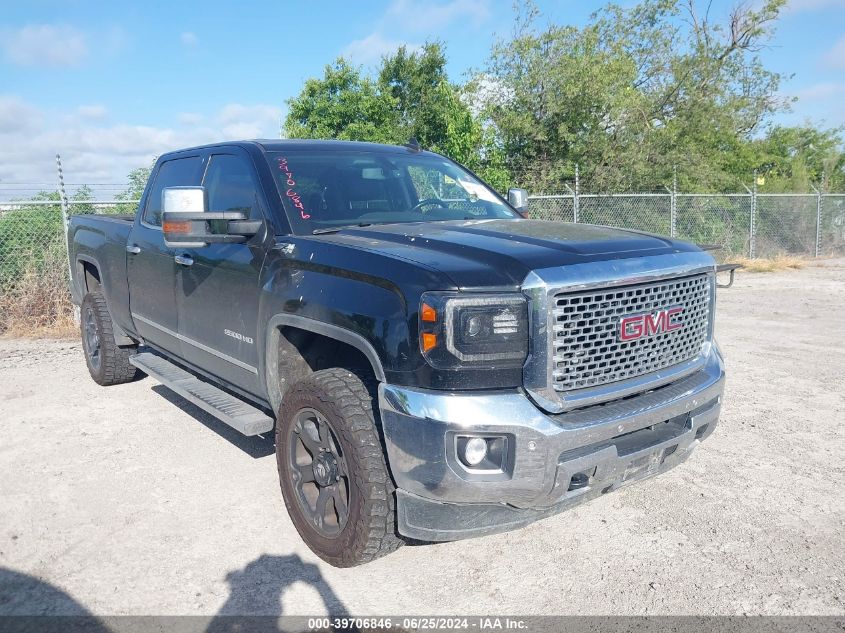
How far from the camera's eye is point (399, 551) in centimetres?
332

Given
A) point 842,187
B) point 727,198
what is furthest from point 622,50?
point 842,187

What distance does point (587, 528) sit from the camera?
3463 millimetres

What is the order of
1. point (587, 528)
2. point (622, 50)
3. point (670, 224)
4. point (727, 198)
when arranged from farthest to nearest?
1. point (622, 50)
2. point (727, 198)
3. point (670, 224)
4. point (587, 528)

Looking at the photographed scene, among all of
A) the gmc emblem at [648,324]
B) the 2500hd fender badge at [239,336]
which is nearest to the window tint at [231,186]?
the 2500hd fender badge at [239,336]

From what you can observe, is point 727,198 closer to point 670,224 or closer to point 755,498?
point 670,224

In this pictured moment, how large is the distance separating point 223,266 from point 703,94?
20.2 metres

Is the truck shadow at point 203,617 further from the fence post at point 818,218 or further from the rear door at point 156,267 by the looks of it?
the fence post at point 818,218

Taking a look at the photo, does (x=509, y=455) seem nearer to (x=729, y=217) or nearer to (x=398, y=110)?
Result: (x=398, y=110)

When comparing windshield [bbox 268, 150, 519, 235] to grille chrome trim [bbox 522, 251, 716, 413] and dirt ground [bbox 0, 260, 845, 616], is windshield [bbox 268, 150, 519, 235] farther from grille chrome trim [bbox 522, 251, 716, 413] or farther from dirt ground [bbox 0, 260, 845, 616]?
dirt ground [bbox 0, 260, 845, 616]

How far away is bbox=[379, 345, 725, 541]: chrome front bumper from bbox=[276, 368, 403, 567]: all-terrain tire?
9 centimetres

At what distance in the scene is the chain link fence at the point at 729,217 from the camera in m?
14.0

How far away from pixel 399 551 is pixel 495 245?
1585 millimetres

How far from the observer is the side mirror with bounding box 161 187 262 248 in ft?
11.2

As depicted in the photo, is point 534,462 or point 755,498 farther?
point 755,498
